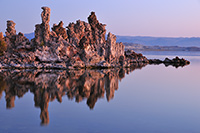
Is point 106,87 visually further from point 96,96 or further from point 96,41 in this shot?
point 96,41

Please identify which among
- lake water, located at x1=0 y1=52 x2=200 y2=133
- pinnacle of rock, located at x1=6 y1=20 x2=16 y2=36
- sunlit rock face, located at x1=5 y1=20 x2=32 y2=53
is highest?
pinnacle of rock, located at x1=6 y1=20 x2=16 y2=36

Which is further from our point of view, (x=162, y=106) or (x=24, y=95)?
(x=24, y=95)

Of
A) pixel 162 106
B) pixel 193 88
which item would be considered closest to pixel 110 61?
pixel 193 88

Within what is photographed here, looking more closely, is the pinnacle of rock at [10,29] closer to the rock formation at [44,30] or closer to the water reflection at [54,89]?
the rock formation at [44,30]

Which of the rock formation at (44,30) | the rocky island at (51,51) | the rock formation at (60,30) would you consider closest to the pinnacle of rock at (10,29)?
the rocky island at (51,51)

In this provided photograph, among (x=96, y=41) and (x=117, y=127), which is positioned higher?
(x=96, y=41)

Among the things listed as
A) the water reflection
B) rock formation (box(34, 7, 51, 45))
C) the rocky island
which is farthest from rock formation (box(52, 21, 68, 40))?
the water reflection

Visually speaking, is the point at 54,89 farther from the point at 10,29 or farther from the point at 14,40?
the point at 10,29

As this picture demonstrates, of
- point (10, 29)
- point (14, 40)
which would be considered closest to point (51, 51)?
point (14, 40)

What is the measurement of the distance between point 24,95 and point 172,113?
8.71 metres

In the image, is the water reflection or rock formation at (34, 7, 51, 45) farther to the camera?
rock formation at (34, 7, 51, 45)

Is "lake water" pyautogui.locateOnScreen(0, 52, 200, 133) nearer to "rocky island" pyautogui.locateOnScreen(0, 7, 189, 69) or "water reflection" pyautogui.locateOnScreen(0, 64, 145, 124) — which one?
"water reflection" pyautogui.locateOnScreen(0, 64, 145, 124)

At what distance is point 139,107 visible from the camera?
1492 centimetres

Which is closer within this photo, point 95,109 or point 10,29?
point 95,109
